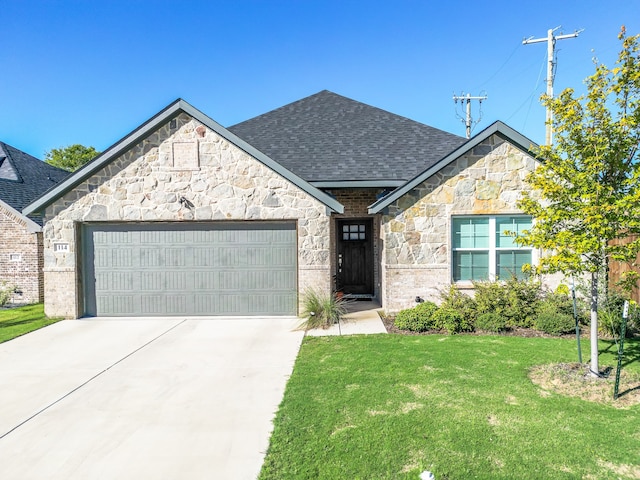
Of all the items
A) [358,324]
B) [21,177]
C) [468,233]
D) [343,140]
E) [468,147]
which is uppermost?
[343,140]

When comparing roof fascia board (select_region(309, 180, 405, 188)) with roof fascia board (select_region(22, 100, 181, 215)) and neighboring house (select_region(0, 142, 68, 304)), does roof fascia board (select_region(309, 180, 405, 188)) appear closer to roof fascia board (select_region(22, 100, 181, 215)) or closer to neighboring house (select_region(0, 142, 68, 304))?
roof fascia board (select_region(22, 100, 181, 215))

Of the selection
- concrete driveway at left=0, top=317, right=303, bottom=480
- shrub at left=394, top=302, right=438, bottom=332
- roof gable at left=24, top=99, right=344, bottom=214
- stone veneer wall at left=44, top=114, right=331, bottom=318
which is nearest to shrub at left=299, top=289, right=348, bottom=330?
stone veneer wall at left=44, top=114, right=331, bottom=318

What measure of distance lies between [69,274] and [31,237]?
399cm

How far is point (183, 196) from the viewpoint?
33.0 ft

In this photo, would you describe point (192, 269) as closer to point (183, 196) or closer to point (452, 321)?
point (183, 196)

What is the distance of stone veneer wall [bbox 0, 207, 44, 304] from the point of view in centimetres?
1276

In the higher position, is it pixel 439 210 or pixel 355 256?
pixel 439 210

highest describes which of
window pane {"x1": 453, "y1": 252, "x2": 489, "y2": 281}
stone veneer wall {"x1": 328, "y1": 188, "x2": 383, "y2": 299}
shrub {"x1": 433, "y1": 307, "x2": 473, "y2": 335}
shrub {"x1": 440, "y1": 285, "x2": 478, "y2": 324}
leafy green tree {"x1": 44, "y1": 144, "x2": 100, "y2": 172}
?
leafy green tree {"x1": 44, "y1": 144, "x2": 100, "y2": 172}

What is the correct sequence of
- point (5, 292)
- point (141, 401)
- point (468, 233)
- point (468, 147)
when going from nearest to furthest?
1. point (141, 401)
2. point (468, 147)
3. point (468, 233)
4. point (5, 292)

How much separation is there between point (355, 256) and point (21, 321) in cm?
964

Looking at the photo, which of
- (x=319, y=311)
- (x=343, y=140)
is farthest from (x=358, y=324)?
(x=343, y=140)

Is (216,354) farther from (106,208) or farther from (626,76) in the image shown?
(626,76)

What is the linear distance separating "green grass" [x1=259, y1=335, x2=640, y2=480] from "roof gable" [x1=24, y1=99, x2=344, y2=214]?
15.3 ft

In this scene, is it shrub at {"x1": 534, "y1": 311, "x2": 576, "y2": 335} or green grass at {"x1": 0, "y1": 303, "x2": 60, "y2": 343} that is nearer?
shrub at {"x1": 534, "y1": 311, "x2": 576, "y2": 335}
